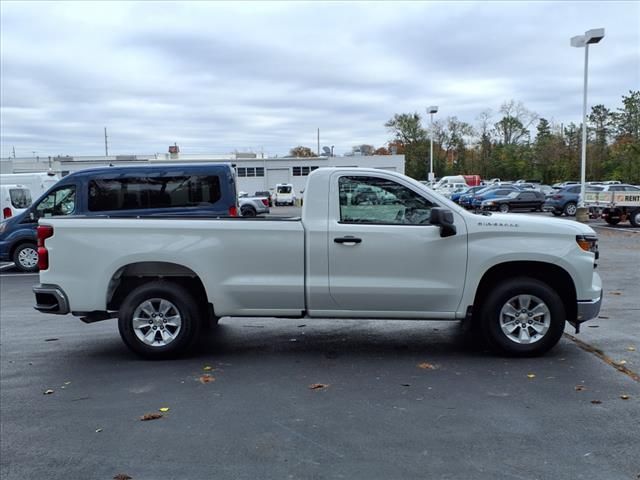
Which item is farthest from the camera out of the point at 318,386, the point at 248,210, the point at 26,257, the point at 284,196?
the point at 284,196

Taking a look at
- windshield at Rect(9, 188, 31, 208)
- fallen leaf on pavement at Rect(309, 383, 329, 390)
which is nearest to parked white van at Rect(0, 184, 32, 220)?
windshield at Rect(9, 188, 31, 208)

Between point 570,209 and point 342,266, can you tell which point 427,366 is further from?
point 570,209

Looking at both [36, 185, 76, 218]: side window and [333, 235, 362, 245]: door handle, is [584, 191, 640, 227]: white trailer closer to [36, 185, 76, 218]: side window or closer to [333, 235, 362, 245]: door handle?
[36, 185, 76, 218]: side window

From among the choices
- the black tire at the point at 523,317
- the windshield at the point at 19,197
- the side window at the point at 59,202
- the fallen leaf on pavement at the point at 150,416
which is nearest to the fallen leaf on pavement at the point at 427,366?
the black tire at the point at 523,317

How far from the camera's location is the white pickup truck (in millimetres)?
5906

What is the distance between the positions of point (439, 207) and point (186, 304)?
276 centimetres

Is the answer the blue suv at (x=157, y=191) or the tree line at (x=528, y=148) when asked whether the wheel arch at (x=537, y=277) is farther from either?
the tree line at (x=528, y=148)

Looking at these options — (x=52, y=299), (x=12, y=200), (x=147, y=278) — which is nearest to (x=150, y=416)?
(x=147, y=278)

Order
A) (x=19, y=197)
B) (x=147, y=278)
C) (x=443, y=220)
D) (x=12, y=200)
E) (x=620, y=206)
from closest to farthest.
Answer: (x=443, y=220) → (x=147, y=278) → (x=12, y=200) → (x=19, y=197) → (x=620, y=206)

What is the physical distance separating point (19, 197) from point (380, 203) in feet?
46.6

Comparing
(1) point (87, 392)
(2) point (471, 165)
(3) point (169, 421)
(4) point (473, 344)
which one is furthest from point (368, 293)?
Answer: (2) point (471, 165)

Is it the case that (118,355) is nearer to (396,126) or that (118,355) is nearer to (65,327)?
(65,327)

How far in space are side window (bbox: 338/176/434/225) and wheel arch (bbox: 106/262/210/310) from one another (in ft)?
5.71

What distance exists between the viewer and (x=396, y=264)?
593 centimetres
